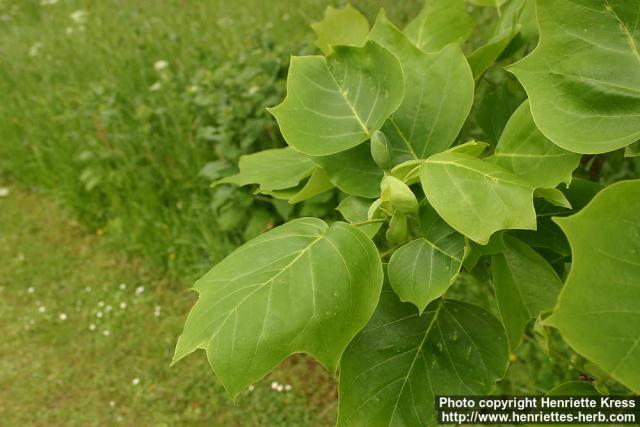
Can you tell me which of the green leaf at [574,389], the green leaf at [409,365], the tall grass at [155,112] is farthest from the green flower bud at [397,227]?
the tall grass at [155,112]

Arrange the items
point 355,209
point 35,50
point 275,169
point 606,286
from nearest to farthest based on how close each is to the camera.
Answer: point 606,286, point 355,209, point 275,169, point 35,50

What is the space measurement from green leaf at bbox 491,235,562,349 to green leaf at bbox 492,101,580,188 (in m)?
0.11

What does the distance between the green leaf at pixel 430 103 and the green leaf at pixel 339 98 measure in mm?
45

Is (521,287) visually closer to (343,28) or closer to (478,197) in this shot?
(478,197)

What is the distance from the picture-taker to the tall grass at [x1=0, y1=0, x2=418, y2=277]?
Result: 311 cm

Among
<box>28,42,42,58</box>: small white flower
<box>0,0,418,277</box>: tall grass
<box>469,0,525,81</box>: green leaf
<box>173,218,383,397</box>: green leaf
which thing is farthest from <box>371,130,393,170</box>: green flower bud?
<box>28,42,42,58</box>: small white flower

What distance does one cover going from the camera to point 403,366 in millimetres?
874

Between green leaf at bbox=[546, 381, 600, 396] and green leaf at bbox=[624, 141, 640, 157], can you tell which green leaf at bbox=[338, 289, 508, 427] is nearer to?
green leaf at bbox=[546, 381, 600, 396]

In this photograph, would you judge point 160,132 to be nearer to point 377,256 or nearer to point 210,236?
point 210,236

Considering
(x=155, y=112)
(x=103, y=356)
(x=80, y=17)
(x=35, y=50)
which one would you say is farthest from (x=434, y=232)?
(x=80, y=17)

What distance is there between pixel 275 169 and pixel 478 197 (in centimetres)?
42

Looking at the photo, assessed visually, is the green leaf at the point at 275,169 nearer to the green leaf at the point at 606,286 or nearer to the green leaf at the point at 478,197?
the green leaf at the point at 478,197

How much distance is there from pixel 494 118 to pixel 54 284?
3.17 meters

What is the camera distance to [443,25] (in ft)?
3.51
